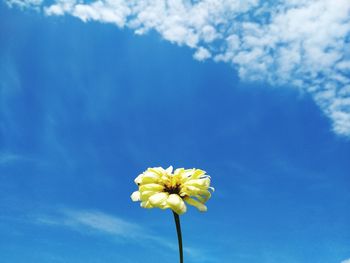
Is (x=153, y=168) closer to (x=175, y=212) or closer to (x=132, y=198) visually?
(x=132, y=198)

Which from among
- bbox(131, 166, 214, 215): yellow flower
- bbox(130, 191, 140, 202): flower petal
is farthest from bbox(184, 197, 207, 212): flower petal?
bbox(130, 191, 140, 202): flower petal

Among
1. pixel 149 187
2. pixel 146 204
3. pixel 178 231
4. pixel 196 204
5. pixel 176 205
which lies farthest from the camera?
pixel 149 187

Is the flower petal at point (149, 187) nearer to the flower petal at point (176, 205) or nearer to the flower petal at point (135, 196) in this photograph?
the flower petal at point (135, 196)

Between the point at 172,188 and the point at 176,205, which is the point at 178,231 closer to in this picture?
the point at 176,205

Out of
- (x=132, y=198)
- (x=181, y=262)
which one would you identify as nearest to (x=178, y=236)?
(x=181, y=262)

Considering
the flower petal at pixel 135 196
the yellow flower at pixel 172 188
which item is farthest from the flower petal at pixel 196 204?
the flower petal at pixel 135 196

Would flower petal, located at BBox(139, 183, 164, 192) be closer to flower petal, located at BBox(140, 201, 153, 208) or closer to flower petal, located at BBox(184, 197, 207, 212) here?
flower petal, located at BBox(140, 201, 153, 208)

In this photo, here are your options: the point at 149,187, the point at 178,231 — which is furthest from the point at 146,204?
the point at 178,231

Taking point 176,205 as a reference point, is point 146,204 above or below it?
above
